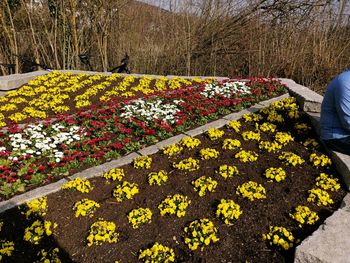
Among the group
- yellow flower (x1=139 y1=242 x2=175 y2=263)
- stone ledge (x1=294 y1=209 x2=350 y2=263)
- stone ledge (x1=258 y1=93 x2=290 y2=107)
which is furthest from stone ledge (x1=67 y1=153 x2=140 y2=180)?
stone ledge (x1=258 y1=93 x2=290 y2=107)

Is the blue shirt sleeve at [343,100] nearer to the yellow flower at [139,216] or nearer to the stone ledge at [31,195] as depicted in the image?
the yellow flower at [139,216]

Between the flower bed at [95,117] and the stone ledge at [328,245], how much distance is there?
241 centimetres

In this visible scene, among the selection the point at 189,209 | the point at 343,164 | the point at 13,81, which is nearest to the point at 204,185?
the point at 189,209

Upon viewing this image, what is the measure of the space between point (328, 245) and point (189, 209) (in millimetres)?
1232

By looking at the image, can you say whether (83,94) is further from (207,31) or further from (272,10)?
(272,10)

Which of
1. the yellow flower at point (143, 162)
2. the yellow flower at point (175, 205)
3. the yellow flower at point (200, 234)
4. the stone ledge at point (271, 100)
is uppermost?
the stone ledge at point (271, 100)

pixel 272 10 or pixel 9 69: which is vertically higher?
pixel 272 10

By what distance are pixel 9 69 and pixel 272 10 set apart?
8.12 metres

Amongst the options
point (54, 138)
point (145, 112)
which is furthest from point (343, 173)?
point (54, 138)

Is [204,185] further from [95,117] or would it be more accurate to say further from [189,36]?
[189,36]

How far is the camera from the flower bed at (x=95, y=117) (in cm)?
385

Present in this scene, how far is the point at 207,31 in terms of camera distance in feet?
29.7

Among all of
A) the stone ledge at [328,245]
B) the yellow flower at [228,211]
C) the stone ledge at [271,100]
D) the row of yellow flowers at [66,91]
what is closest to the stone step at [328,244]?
the stone ledge at [328,245]

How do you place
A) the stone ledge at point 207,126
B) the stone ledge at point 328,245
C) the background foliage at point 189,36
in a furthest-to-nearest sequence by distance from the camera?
the background foliage at point 189,36 → the stone ledge at point 207,126 → the stone ledge at point 328,245
